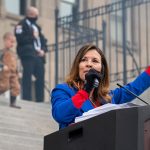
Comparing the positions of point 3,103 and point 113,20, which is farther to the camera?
point 113,20

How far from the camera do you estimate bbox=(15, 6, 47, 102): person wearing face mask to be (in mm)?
12922

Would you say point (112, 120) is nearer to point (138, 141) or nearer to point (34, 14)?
point (138, 141)

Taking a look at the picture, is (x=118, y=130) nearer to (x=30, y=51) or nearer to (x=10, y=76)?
(x=10, y=76)

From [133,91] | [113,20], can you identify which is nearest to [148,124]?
[133,91]

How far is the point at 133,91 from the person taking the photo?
454 centimetres

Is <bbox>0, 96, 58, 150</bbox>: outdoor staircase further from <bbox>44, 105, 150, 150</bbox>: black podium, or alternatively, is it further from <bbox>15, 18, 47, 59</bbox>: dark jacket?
<bbox>44, 105, 150, 150</bbox>: black podium

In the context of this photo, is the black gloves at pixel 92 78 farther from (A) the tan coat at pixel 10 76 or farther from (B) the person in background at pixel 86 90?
(A) the tan coat at pixel 10 76

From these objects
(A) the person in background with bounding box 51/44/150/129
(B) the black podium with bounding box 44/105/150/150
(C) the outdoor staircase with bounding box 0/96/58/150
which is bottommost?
(C) the outdoor staircase with bounding box 0/96/58/150

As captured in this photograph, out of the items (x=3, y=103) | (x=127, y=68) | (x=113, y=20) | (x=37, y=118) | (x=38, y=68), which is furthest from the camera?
(x=113, y=20)

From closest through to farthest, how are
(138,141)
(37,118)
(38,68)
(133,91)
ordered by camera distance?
(138,141) → (133,91) → (37,118) → (38,68)

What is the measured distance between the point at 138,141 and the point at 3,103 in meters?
7.68

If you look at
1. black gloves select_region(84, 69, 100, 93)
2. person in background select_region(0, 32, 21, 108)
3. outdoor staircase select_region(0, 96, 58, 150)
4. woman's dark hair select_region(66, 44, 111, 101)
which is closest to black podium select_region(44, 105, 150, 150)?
black gloves select_region(84, 69, 100, 93)

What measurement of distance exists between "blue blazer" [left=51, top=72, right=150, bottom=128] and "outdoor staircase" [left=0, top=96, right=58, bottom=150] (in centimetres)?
334

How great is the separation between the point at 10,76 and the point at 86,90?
7379 mm
